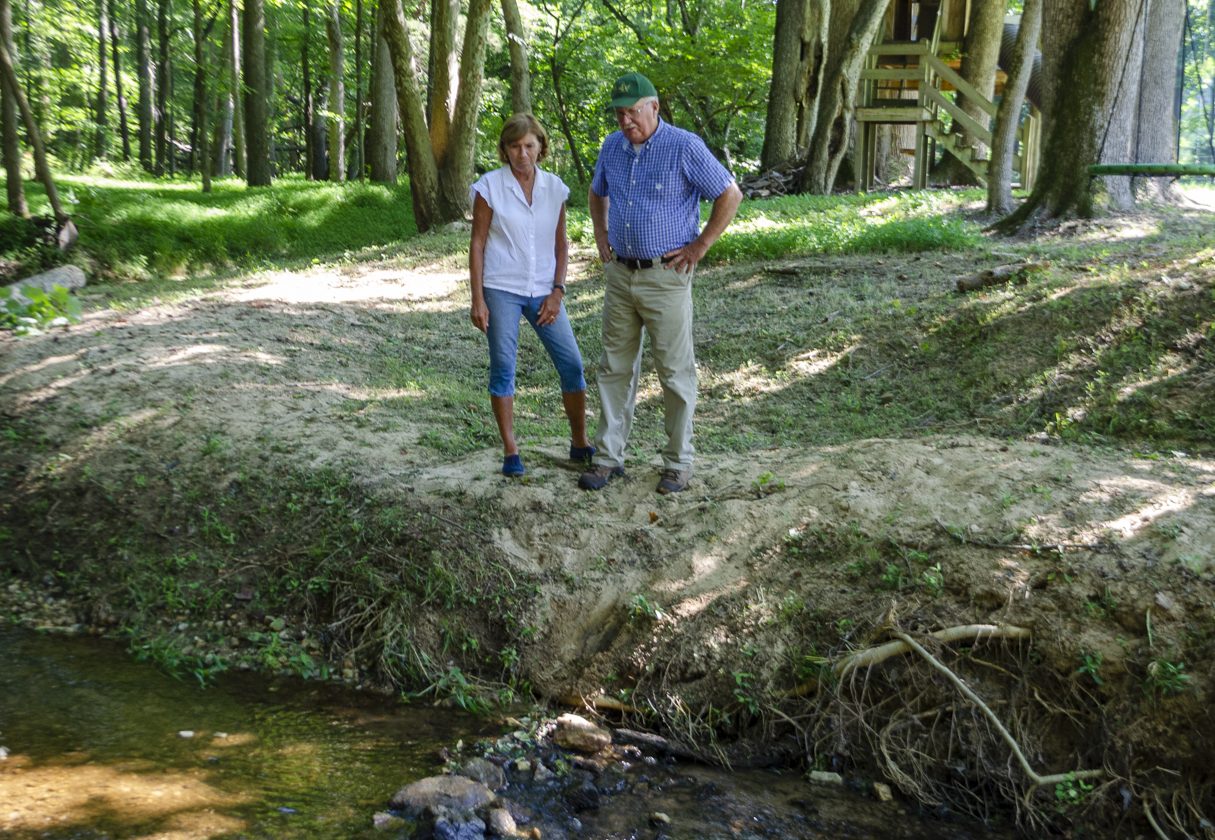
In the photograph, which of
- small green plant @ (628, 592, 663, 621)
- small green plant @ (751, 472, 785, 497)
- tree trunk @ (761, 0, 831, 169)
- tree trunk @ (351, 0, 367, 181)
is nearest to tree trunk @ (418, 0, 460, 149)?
tree trunk @ (761, 0, 831, 169)

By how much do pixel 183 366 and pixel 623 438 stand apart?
4.05m

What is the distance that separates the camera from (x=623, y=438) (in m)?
6.29

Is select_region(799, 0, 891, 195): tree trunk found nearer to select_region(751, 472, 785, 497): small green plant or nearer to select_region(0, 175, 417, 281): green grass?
select_region(0, 175, 417, 281): green grass

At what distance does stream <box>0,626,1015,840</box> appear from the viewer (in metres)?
4.31

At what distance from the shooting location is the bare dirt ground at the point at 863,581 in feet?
15.3

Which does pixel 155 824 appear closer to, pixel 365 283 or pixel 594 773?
pixel 594 773

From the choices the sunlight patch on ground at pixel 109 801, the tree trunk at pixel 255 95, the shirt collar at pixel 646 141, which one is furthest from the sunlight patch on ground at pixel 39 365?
the tree trunk at pixel 255 95

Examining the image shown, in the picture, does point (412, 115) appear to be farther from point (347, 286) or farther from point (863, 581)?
point (863, 581)

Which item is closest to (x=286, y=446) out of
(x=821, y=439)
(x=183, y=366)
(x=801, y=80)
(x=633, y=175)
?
(x=183, y=366)

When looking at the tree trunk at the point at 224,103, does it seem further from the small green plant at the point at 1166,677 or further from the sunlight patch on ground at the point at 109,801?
the small green plant at the point at 1166,677

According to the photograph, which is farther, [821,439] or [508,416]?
[821,439]

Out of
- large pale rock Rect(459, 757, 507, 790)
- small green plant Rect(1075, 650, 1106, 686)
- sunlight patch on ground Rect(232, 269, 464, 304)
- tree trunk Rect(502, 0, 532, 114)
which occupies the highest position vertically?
tree trunk Rect(502, 0, 532, 114)

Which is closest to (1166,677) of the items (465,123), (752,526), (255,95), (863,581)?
(863,581)

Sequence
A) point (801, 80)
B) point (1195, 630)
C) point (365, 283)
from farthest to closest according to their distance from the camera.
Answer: point (801, 80) < point (365, 283) < point (1195, 630)
